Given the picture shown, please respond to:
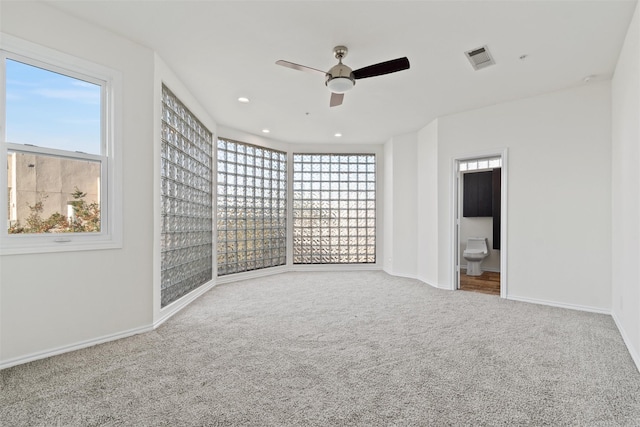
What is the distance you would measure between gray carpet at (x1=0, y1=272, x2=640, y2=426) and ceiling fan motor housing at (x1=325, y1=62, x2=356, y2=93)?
223cm

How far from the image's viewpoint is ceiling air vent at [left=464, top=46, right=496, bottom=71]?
116 inches

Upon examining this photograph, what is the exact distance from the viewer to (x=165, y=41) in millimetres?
2863

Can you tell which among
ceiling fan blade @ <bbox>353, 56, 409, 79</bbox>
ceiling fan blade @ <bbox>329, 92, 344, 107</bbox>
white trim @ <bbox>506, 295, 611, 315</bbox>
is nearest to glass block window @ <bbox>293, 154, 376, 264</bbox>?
white trim @ <bbox>506, 295, 611, 315</bbox>

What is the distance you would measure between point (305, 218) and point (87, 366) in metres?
4.55

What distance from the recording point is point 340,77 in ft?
9.13

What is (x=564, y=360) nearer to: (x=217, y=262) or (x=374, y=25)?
(x=374, y=25)

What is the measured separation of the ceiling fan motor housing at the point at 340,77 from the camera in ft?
9.13

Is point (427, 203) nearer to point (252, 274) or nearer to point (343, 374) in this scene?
point (252, 274)

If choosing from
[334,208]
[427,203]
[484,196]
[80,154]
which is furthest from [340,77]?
[484,196]

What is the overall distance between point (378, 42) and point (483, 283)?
4.23m

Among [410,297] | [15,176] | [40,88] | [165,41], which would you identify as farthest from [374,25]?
[410,297]

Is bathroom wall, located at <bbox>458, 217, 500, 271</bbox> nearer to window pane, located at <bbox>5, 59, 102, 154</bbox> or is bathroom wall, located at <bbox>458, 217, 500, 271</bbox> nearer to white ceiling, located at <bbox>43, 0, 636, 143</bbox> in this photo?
white ceiling, located at <bbox>43, 0, 636, 143</bbox>

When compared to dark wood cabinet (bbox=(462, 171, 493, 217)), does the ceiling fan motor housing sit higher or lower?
higher

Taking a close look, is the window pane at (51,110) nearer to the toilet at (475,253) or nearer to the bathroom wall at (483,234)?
the toilet at (475,253)
